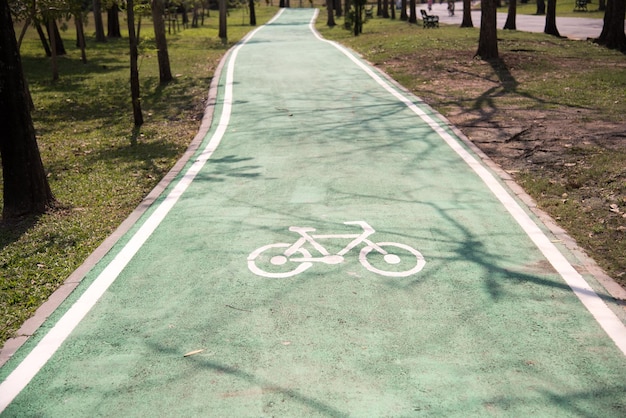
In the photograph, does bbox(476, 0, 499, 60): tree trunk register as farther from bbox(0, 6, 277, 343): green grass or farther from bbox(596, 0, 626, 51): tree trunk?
bbox(0, 6, 277, 343): green grass

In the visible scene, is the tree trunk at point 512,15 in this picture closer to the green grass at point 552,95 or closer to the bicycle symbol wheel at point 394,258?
the green grass at point 552,95

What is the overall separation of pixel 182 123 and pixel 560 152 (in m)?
7.35

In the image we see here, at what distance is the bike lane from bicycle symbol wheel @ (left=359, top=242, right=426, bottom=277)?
0.02m

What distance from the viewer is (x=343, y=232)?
6.28 m

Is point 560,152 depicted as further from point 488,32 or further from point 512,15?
point 512,15

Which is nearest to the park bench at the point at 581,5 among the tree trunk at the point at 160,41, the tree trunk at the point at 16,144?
the tree trunk at the point at 160,41

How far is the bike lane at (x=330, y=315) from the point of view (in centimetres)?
372

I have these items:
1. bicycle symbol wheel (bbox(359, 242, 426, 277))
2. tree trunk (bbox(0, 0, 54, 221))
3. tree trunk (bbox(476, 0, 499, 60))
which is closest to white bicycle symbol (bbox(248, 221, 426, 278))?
bicycle symbol wheel (bbox(359, 242, 426, 277))

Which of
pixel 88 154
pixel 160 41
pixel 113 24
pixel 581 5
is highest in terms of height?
pixel 581 5

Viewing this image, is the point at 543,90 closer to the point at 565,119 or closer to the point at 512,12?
the point at 565,119

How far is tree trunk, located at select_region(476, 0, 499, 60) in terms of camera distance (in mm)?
18141

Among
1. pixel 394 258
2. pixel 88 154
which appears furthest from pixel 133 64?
pixel 394 258

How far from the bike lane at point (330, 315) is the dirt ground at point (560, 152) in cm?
48

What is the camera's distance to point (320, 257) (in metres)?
5.70
